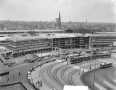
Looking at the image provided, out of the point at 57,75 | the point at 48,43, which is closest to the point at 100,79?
the point at 57,75

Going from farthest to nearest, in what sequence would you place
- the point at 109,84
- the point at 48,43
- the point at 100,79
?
the point at 48,43 → the point at 100,79 → the point at 109,84

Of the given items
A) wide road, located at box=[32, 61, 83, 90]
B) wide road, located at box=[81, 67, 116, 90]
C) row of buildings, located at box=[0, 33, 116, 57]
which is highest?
row of buildings, located at box=[0, 33, 116, 57]

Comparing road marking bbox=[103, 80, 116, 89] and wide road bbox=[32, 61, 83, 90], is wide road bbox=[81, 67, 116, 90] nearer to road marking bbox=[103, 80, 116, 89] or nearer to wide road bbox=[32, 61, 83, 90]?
road marking bbox=[103, 80, 116, 89]

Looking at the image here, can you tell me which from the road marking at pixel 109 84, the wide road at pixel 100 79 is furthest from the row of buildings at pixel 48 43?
the road marking at pixel 109 84

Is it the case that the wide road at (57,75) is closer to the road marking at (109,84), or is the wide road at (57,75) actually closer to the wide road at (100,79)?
the wide road at (100,79)

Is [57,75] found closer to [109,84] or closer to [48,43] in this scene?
[109,84]

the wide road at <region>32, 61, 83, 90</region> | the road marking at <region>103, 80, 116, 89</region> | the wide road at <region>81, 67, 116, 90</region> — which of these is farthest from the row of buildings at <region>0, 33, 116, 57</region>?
the road marking at <region>103, 80, 116, 89</region>

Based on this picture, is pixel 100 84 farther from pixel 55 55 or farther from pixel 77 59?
pixel 55 55

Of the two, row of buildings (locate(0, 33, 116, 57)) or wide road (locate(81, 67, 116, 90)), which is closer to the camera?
wide road (locate(81, 67, 116, 90))

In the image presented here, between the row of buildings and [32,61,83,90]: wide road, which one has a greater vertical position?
the row of buildings
